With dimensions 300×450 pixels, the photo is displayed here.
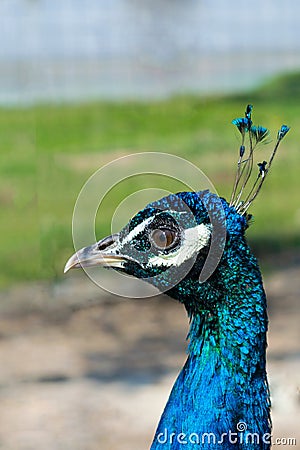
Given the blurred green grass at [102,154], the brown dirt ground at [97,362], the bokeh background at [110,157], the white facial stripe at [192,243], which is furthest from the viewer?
the blurred green grass at [102,154]

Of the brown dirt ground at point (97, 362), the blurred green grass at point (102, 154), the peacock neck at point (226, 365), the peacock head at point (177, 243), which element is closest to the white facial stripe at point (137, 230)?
the peacock head at point (177, 243)

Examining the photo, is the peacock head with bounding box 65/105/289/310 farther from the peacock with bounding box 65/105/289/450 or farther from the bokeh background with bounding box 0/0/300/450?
the bokeh background with bounding box 0/0/300/450

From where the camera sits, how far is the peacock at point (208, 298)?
1.21 meters

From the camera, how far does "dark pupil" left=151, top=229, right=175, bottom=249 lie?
1211 mm

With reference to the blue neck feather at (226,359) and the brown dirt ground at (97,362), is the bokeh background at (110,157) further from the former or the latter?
the blue neck feather at (226,359)

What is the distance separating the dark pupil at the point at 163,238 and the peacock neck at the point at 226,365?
3.0 inches

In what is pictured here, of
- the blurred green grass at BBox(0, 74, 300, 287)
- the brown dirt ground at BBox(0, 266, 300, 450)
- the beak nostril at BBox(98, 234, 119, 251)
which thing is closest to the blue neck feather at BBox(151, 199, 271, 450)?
the beak nostril at BBox(98, 234, 119, 251)

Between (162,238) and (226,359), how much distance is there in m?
0.19

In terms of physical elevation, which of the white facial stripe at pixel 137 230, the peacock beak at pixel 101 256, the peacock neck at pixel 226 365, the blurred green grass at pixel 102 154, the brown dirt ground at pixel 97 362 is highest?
the blurred green grass at pixel 102 154

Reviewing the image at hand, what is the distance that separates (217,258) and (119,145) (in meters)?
2.91

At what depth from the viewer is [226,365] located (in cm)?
125

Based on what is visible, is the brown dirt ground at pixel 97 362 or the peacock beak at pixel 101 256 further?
the brown dirt ground at pixel 97 362

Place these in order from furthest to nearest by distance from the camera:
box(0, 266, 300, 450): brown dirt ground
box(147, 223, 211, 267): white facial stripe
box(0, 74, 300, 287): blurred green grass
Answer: box(0, 74, 300, 287): blurred green grass < box(0, 266, 300, 450): brown dirt ground < box(147, 223, 211, 267): white facial stripe

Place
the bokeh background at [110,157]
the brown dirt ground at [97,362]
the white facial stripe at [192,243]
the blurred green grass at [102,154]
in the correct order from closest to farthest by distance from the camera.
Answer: the white facial stripe at [192,243] → the brown dirt ground at [97,362] → the bokeh background at [110,157] → the blurred green grass at [102,154]
